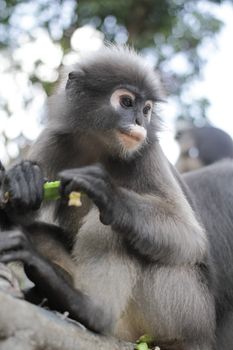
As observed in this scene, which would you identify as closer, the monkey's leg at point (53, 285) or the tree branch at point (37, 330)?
the tree branch at point (37, 330)

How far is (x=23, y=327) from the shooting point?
302 cm

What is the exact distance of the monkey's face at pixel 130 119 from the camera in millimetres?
4035

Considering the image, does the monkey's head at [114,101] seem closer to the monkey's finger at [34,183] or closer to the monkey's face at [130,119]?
the monkey's face at [130,119]

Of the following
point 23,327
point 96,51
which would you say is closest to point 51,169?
point 96,51

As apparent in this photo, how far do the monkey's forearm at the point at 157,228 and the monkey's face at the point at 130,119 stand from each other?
1.03ft

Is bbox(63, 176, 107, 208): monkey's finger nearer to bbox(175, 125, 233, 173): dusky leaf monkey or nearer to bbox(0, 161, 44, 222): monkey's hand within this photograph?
bbox(0, 161, 44, 222): monkey's hand

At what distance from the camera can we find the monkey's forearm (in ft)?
12.3

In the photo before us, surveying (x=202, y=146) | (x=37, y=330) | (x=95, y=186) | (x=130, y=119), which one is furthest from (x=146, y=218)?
(x=202, y=146)

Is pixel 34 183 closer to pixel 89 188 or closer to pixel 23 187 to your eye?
pixel 23 187

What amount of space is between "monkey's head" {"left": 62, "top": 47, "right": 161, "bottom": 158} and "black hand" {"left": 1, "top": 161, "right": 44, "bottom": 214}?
1.86ft

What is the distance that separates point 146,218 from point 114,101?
0.79m

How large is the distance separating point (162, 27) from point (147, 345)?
11.6m

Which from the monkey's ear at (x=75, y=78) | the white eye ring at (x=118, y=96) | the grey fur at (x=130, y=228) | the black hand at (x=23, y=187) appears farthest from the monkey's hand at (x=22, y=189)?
the monkey's ear at (x=75, y=78)

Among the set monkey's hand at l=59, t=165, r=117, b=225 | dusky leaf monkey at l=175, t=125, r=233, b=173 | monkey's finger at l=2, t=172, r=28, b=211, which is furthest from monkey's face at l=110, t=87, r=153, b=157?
dusky leaf monkey at l=175, t=125, r=233, b=173
